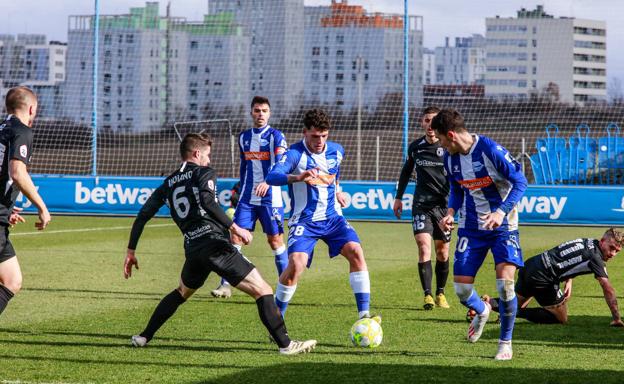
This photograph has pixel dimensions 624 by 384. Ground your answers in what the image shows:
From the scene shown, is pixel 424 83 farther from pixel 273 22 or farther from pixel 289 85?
pixel 289 85

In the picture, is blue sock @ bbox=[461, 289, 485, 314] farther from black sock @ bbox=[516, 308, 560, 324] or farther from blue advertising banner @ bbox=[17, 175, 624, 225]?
blue advertising banner @ bbox=[17, 175, 624, 225]

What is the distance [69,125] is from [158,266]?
45.7 ft

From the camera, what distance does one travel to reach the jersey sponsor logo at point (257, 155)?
11.5 m

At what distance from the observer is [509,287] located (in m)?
7.51

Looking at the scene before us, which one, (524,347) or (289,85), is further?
(289,85)

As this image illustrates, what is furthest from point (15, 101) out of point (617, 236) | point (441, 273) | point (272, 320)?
point (617, 236)

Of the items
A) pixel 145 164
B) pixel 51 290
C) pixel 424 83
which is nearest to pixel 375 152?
pixel 424 83

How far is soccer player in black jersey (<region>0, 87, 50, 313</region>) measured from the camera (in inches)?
278

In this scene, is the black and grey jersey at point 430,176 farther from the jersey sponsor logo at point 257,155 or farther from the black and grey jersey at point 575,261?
the black and grey jersey at point 575,261

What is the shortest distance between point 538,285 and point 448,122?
2724 mm

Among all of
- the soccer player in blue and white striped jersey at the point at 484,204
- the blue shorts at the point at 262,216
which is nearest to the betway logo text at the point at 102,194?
the blue shorts at the point at 262,216

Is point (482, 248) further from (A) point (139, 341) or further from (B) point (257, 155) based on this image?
(B) point (257, 155)

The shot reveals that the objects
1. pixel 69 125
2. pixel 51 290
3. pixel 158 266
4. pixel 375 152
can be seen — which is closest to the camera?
pixel 51 290

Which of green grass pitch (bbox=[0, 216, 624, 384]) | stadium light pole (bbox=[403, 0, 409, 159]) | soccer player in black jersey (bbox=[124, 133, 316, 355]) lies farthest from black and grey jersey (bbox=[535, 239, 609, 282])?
stadium light pole (bbox=[403, 0, 409, 159])
